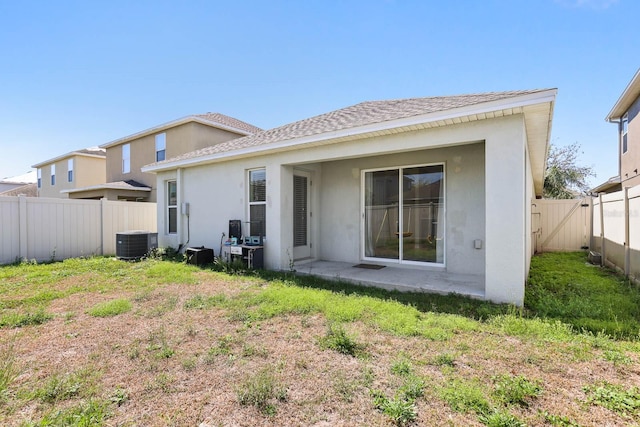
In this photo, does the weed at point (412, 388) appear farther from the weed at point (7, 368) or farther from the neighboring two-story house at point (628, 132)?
the neighboring two-story house at point (628, 132)

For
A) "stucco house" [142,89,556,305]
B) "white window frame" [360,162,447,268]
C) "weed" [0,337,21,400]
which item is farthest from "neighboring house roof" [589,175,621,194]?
"weed" [0,337,21,400]

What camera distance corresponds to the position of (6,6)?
650 cm

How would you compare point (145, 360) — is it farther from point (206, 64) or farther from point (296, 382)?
point (206, 64)

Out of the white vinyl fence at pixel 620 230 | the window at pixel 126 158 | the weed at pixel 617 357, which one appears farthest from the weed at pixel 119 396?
the window at pixel 126 158

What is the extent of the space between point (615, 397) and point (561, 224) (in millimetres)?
10807

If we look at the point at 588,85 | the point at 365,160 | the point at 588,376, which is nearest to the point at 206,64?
the point at 365,160

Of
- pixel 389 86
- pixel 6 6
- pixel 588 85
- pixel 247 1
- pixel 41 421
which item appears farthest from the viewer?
pixel 389 86

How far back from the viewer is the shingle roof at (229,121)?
15.0m

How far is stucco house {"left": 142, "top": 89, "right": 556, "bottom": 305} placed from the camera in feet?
15.0

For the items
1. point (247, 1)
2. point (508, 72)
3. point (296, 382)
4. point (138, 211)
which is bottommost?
point (296, 382)

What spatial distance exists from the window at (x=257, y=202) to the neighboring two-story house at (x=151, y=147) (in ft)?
24.6

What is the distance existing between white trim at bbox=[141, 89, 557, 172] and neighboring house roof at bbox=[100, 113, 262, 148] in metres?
6.35

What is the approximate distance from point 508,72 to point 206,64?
9.73 m

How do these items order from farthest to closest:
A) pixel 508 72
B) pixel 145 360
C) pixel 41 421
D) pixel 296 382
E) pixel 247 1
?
1. pixel 508 72
2. pixel 247 1
3. pixel 145 360
4. pixel 296 382
5. pixel 41 421
